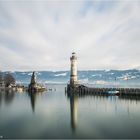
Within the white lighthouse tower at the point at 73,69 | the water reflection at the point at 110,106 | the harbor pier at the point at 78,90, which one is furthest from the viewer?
the white lighthouse tower at the point at 73,69

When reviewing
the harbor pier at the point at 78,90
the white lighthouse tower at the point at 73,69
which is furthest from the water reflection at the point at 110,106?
the white lighthouse tower at the point at 73,69

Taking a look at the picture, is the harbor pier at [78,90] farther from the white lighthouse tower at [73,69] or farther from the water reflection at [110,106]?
the water reflection at [110,106]

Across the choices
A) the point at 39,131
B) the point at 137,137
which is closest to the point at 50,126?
the point at 39,131

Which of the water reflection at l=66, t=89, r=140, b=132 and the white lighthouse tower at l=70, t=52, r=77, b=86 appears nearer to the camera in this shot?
the water reflection at l=66, t=89, r=140, b=132

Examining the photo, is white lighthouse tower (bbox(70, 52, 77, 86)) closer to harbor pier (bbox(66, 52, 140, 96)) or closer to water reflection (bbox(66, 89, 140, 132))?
harbor pier (bbox(66, 52, 140, 96))

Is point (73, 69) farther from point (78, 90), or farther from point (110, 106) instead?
point (110, 106)

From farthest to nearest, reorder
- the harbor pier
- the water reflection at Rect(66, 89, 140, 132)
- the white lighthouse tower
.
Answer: the white lighthouse tower < the harbor pier < the water reflection at Rect(66, 89, 140, 132)

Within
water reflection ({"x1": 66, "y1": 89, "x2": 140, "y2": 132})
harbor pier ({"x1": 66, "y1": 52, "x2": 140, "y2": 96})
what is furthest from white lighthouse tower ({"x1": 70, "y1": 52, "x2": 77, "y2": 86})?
water reflection ({"x1": 66, "y1": 89, "x2": 140, "y2": 132})

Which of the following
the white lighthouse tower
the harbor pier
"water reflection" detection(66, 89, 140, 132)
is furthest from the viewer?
the white lighthouse tower

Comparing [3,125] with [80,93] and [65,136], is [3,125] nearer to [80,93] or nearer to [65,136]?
[65,136]

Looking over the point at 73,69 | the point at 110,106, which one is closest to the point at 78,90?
the point at 73,69

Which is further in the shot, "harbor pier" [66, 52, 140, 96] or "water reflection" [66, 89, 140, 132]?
"harbor pier" [66, 52, 140, 96]

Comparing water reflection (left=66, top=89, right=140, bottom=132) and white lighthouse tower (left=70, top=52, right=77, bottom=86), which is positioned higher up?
white lighthouse tower (left=70, top=52, right=77, bottom=86)

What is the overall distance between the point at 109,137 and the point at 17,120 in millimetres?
17288
